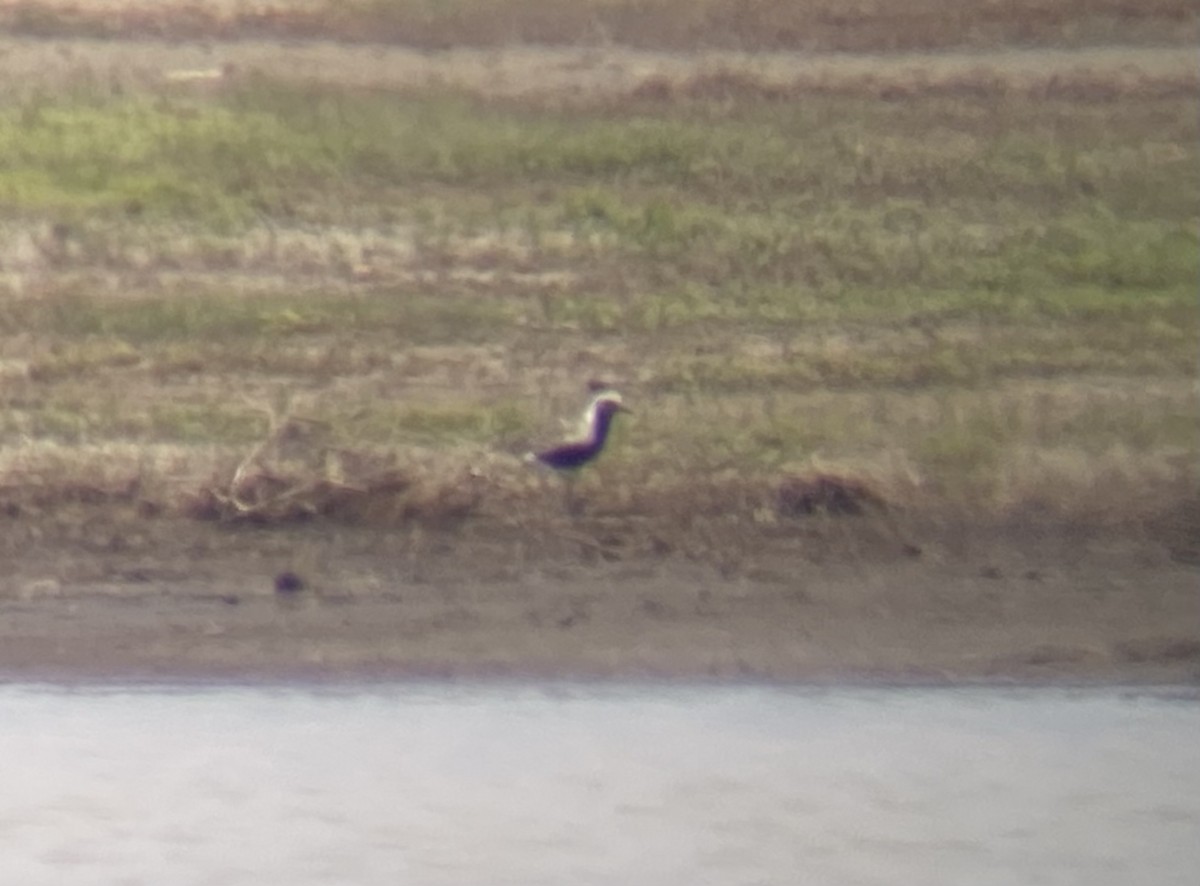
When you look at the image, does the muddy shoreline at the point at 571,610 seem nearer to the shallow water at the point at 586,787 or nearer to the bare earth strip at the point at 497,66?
the shallow water at the point at 586,787

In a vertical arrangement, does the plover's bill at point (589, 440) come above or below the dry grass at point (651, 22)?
below

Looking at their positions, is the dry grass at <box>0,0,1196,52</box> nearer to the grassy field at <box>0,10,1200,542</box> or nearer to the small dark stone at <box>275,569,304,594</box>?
the grassy field at <box>0,10,1200,542</box>

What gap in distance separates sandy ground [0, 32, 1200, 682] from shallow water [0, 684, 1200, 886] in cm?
1

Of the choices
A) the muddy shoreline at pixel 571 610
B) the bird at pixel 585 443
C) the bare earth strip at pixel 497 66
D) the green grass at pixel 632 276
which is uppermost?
the bare earth strip at pixel 497 66

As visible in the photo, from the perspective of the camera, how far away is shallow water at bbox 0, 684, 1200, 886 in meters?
0.72

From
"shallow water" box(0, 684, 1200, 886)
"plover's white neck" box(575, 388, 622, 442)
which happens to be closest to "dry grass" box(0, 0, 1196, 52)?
"plover's white neck" box(575, 388, 622, 442)

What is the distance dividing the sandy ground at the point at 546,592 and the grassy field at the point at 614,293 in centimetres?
1

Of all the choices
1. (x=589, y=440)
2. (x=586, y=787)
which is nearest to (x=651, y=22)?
(x=589, y=440)

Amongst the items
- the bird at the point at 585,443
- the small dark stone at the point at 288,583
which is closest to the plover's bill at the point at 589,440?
the bird at the point at 585,443

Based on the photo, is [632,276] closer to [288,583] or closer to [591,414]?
[591,414]

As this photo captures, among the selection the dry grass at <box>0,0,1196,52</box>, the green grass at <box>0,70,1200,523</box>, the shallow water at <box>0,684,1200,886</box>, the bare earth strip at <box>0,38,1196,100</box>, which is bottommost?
the shallow water at <box>0,684,1200,886</box>

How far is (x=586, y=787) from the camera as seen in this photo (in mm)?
735

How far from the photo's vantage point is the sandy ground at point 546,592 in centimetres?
77

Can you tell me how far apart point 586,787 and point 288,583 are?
148 millimetres
